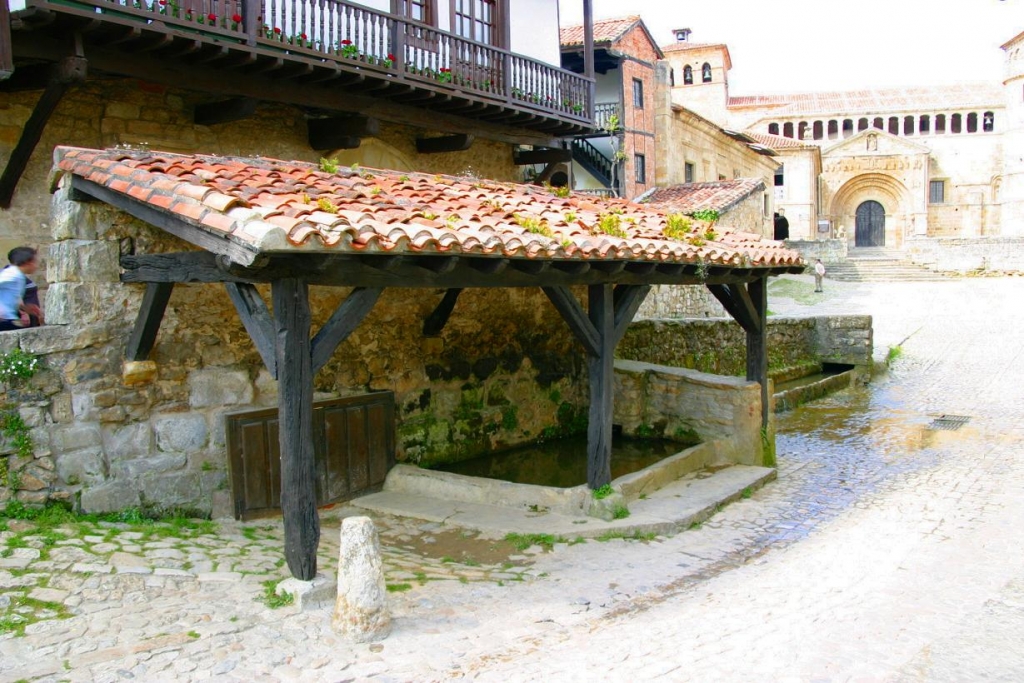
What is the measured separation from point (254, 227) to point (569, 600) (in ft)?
9.36

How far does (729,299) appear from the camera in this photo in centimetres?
852

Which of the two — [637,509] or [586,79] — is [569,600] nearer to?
[637,509]

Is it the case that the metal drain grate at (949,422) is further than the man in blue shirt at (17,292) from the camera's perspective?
Yes

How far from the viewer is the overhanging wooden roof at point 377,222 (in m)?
4.34

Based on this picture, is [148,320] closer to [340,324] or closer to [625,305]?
[340,324]

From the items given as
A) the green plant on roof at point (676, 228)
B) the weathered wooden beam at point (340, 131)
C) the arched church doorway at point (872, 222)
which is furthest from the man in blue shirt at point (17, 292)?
the arched church doorway at point (872, 222)

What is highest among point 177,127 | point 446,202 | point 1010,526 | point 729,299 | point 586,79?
point 586,79

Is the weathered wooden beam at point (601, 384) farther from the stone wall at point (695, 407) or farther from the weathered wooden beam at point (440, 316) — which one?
the stone wall at point (695, 407)

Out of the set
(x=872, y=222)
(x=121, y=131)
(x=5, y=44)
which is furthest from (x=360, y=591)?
(x=872, y=222)

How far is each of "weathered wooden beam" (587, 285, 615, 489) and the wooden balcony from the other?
4213 mm

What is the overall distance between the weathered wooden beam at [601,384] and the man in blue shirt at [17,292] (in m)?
4.19

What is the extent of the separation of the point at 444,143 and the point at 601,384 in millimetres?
5748

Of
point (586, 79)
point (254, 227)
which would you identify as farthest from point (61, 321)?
point (586, 79)

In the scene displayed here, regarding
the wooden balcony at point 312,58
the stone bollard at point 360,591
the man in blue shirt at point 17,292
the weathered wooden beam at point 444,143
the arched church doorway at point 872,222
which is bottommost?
the stone bollard at point 360,591
